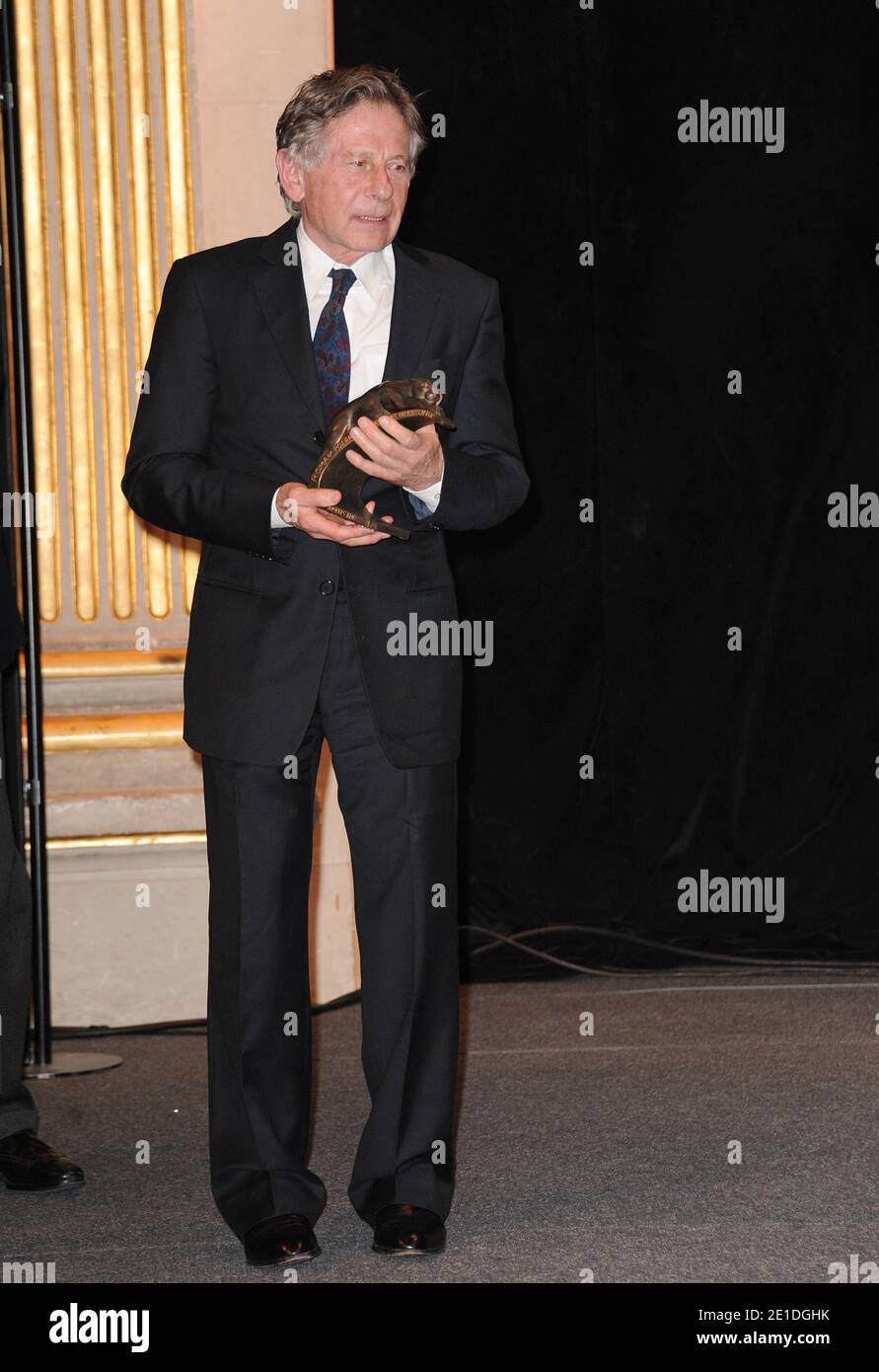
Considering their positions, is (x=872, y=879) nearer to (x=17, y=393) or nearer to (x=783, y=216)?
(x=783, y=216)

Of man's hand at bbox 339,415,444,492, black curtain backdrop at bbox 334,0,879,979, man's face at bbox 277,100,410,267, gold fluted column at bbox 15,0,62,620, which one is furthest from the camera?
black curtain backdrop at bbox 334,0,879,979

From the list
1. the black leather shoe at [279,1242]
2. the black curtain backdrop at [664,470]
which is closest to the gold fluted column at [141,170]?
the black curtain backdrop at [664,470]

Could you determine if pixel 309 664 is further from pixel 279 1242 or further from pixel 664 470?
pixel 664 470

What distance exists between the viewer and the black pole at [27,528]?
3.53m

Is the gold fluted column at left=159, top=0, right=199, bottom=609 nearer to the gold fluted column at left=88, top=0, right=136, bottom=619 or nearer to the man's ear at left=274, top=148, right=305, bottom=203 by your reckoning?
the gold fluted column at left=88, top=0, right=136, bottom=619

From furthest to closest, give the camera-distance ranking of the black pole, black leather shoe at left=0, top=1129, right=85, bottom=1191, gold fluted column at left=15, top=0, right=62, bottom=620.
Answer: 1. gold fluted column at left=15, top=0, right=62, bottom=620
2. the black pole
3. black leather shoe at left=0, top=1129, right=85, bottom=1191

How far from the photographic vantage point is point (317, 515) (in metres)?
2.20

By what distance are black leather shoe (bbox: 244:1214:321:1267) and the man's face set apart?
136cm

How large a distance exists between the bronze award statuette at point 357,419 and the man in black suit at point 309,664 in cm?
10

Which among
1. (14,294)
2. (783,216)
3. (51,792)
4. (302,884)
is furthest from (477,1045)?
(783,216)

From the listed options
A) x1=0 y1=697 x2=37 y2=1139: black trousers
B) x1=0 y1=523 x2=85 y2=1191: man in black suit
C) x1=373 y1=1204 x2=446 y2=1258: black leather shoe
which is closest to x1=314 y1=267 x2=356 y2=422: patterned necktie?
x1=0 y1=523 x2=85 y2=1191: man in black suit

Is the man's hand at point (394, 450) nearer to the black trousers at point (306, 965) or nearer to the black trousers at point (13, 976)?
the black trousers at point (306, 965)

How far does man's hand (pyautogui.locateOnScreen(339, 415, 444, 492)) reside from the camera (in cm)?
214

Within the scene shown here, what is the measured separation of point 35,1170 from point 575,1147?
941 mm
